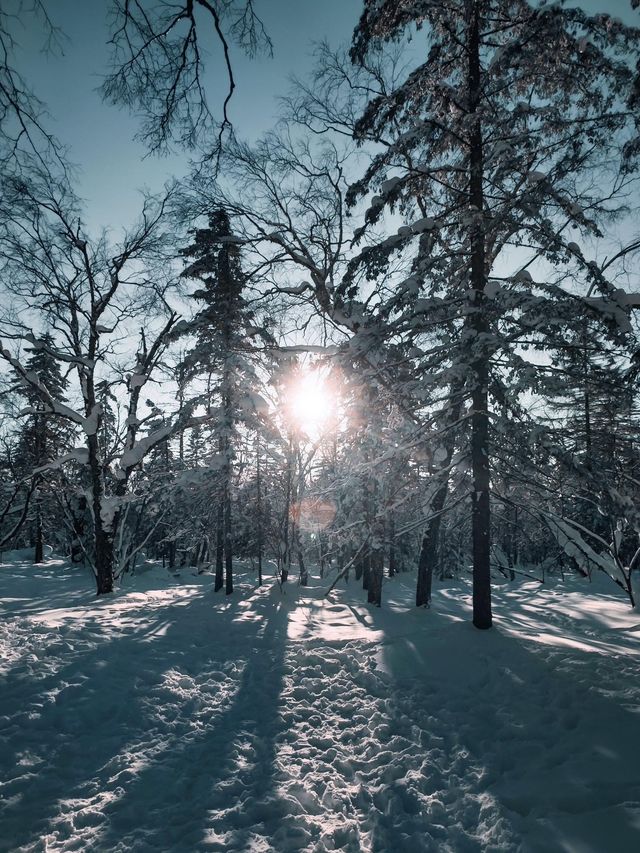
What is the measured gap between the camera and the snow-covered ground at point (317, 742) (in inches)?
127

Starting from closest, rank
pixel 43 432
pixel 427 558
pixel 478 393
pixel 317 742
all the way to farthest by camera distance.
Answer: pixel 317 742
pixel 478 393
pixel 427 558
pixel 43 432

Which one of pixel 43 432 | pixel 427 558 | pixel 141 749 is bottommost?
pixel 141 749

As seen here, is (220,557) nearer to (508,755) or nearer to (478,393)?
(478,393)

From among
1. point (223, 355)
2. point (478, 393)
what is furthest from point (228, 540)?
point (478, 393)

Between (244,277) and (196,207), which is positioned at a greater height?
(196,207)

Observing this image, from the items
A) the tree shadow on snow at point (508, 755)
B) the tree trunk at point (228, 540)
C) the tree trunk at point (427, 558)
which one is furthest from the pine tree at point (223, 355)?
the tree shadow on snow at point (508, 755)

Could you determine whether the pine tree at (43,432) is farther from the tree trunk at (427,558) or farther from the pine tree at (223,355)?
the tree trunk at (427,558)

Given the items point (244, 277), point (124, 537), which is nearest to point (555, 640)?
point (244, 277)

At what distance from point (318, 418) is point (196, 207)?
5.35 m

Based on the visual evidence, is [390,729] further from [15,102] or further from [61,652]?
[15,102]

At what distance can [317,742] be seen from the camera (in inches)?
188

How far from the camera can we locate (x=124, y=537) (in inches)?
835

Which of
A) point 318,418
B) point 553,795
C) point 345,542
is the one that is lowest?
point 553,795

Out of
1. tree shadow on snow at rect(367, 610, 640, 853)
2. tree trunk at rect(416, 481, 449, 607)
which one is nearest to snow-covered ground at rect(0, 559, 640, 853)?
tree shadow on snow at rect(367, 610, 640, 853)
